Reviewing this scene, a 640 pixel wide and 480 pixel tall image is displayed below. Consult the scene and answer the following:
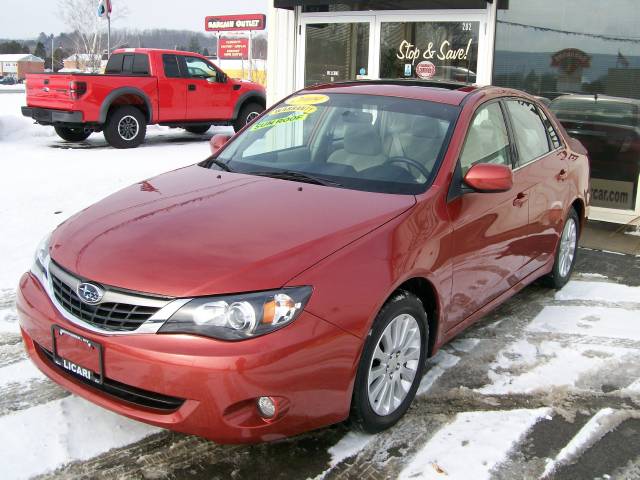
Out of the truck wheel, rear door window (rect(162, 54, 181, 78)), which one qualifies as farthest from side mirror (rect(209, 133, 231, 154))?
rear door window (rect(162, 54, 181, 78))

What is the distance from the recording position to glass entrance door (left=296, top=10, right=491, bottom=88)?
8703 mm

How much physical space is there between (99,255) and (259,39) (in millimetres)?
52715

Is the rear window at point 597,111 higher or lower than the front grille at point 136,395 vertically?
higher

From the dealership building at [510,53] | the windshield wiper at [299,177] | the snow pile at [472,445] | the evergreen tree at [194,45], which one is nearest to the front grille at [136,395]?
the snow pile at [472,445]

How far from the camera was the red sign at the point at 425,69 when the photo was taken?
933 centimetres

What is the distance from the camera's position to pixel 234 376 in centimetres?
252

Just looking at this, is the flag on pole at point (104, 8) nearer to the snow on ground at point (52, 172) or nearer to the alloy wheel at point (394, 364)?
the snow on ground at point (52, 172)

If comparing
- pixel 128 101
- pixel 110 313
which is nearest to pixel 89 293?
pixel 110 313

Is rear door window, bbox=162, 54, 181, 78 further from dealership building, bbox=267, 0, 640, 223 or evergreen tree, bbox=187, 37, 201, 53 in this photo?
evergreen tree, bbox=187, 37, 201, 53

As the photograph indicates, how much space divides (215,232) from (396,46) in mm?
7099

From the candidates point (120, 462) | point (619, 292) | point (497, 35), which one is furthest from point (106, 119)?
point (120, 462)

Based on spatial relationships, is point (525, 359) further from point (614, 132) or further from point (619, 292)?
point (614, 132)

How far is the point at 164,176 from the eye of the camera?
13.5 ft

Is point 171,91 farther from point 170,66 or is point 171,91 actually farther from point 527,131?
point 527,131
